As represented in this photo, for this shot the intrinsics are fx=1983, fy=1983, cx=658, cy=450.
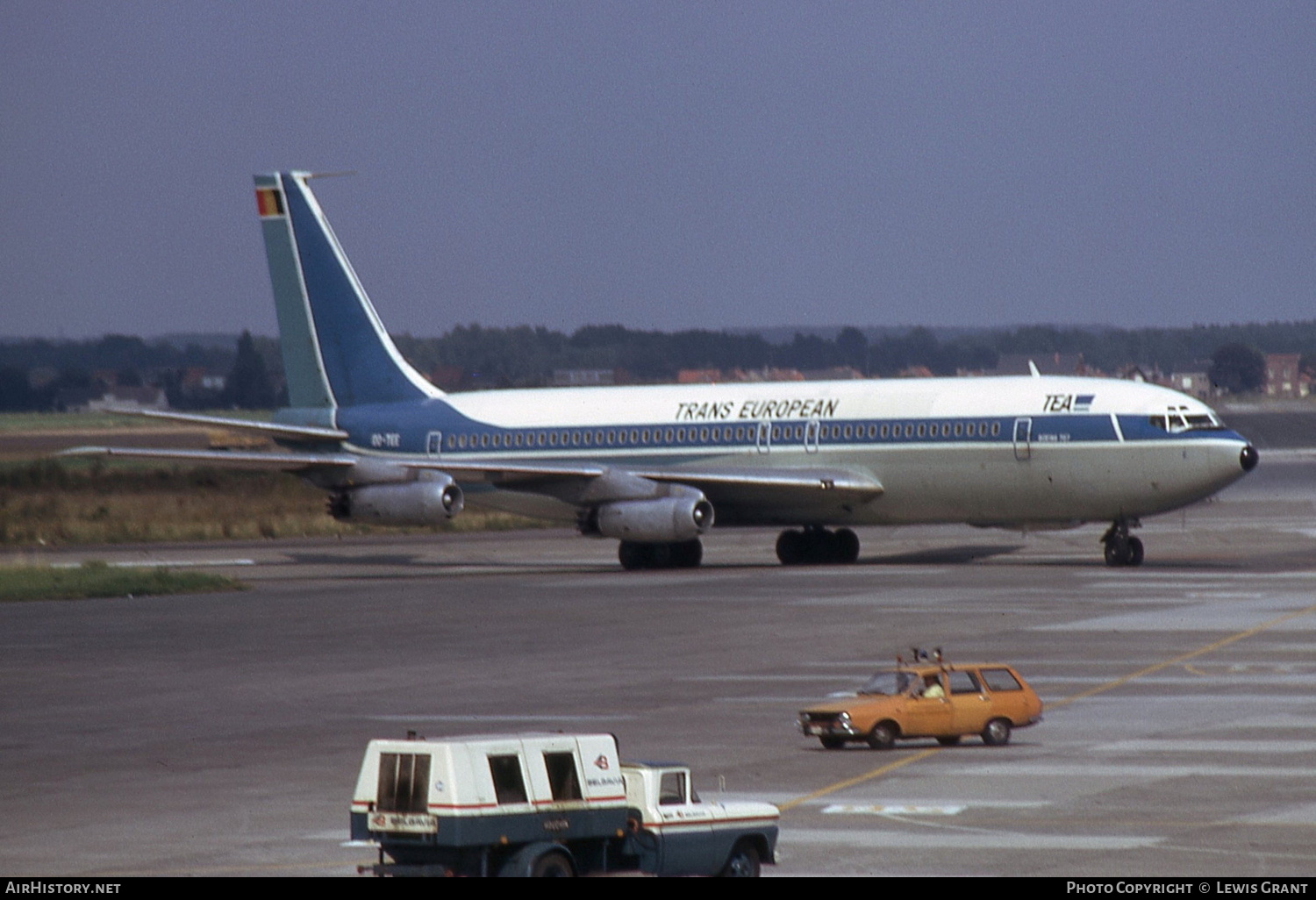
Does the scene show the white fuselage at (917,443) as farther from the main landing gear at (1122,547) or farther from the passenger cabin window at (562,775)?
the passenger cabin window at (562,775)

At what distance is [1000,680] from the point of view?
2328cm

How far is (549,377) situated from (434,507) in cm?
9274

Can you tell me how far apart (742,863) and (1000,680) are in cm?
877

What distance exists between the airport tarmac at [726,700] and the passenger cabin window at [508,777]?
1976 millimetres

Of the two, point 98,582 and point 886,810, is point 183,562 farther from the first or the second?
point 886,810

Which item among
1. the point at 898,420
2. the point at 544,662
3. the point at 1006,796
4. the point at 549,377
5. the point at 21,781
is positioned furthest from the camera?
the point at 549,377

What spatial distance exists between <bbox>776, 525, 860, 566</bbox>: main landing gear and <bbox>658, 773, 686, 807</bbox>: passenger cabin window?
37.8 meters

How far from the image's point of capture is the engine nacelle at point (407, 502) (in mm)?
51531

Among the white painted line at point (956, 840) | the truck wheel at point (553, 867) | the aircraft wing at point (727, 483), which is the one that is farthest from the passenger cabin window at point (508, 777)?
the aircraft wing at point (727, 483)

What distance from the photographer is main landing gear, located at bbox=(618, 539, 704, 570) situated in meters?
52.8

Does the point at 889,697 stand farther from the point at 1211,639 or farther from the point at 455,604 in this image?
the point at 455,604
